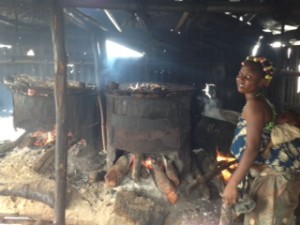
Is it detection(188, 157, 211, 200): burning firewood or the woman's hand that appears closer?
the woman's hand

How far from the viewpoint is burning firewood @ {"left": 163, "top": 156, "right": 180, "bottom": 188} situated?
5.44m

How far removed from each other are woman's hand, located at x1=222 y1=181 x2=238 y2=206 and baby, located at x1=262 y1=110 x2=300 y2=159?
0.52 m

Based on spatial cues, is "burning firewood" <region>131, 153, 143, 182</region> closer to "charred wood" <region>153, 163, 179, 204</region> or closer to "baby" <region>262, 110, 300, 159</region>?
"charred wood" <region>153, 163, 179, 204</region>

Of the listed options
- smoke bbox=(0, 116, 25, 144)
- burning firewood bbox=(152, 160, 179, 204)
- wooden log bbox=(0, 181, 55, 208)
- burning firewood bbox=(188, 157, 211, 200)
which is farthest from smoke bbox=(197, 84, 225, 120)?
smoke bbox=(0, 116, 25, 144)

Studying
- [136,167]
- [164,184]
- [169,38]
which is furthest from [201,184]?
[169,38]

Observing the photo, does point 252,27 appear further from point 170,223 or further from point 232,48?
point 170,223

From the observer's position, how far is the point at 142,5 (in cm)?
390

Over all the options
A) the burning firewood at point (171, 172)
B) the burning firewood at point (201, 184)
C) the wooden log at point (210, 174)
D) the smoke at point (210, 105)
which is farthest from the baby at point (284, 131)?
the smoke at point (210, 105)

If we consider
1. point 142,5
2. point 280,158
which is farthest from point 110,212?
point 142,5

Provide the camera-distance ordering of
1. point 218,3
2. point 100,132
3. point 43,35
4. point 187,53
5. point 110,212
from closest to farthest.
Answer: point 218,3, point 110,212, point 100,132, point 43,35, point 187,53

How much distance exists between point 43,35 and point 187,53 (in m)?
4.03

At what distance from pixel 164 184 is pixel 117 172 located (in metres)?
0.94

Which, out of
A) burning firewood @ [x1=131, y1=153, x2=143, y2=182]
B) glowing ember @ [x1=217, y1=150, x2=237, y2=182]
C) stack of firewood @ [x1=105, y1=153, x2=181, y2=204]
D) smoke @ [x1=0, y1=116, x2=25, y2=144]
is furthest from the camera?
smoke @ [x1=0, y1=116, x2=25, y2=144]

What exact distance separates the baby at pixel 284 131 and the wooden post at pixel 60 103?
289 cm
